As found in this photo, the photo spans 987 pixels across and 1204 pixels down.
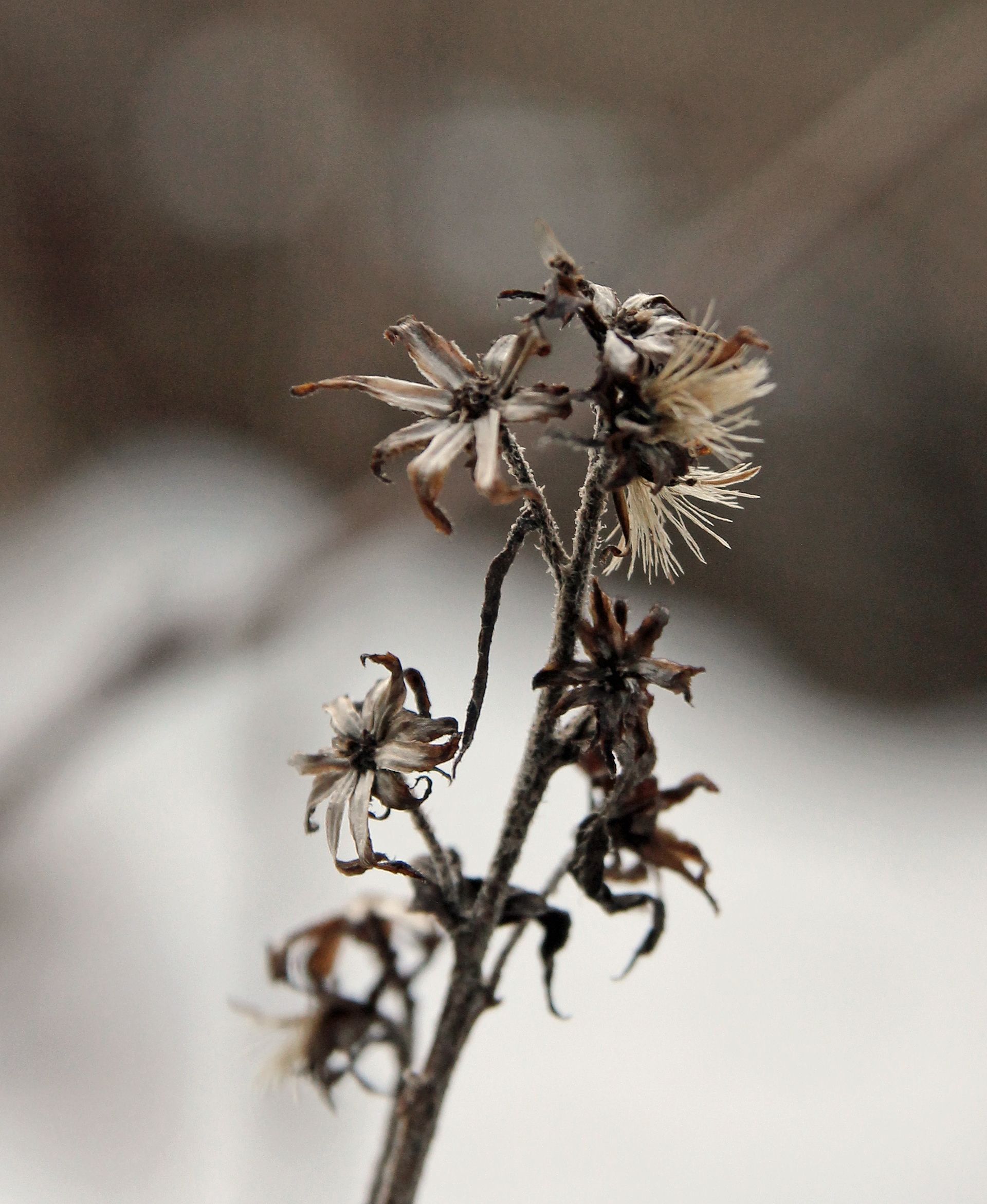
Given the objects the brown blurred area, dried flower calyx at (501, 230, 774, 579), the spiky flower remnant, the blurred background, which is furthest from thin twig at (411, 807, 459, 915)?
the brown blurred area

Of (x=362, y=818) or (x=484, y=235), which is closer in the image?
(x=362, y=818)

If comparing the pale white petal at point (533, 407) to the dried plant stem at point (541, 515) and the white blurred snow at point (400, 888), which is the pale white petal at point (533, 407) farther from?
the white blurred snow at point (400, 888)

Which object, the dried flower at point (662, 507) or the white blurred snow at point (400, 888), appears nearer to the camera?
the dried flower at point (662, 507)

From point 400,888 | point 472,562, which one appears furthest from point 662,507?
point 472,562

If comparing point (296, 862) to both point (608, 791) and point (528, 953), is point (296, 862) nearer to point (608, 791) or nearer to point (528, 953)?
point (528, 953)

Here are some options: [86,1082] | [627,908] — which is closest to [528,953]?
[86,1082]

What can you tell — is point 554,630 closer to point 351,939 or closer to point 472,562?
point 351,939

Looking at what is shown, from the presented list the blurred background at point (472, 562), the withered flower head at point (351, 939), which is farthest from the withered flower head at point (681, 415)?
the blurred background at point (472, 562)
